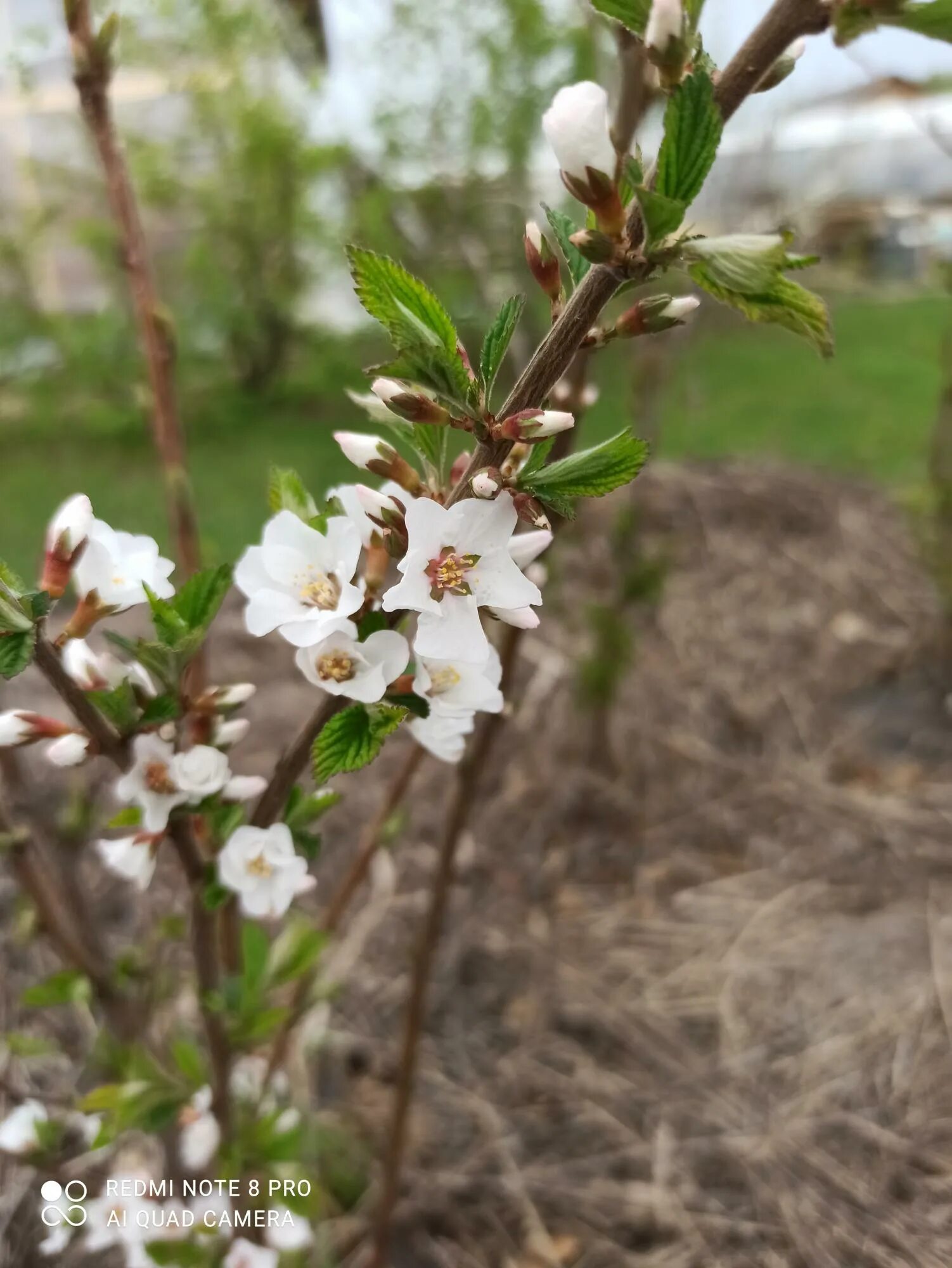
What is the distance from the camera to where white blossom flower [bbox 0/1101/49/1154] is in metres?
0.61

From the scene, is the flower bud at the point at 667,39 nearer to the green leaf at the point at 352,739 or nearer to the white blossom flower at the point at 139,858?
the green leaf at the point at 352,739

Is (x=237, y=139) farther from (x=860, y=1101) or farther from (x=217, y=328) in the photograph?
(x=860, y=1101)

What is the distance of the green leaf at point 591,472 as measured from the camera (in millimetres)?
318

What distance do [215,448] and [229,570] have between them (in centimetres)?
328

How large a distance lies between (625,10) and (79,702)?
317 mm

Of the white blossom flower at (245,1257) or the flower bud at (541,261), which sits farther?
the white blossom flower at (245,1257)

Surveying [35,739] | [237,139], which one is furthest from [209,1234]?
[237,139]

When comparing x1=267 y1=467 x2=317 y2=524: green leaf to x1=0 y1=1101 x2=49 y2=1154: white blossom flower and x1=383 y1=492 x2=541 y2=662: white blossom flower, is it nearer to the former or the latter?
x1=383 y1=492 x2=541 y2=662: white blossom flower

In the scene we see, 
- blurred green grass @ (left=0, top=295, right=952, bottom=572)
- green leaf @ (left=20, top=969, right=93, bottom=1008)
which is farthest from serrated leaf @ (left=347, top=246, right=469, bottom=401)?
blurred green grass @ (left=0, top=295, right=952, bottom=572)

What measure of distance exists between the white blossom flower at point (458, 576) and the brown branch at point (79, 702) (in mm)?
132

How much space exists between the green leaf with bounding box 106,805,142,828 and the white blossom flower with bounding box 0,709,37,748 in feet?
0.18

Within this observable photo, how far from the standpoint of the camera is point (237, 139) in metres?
3.59

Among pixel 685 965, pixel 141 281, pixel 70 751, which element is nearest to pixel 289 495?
pixel 70 751

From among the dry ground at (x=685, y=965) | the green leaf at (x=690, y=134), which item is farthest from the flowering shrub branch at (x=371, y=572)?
the dry ground at (x=685, y=965)
